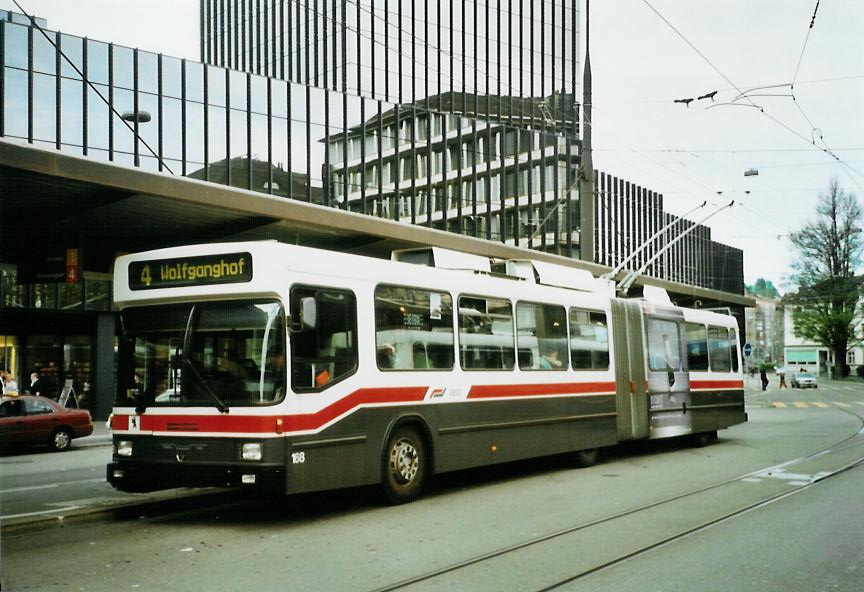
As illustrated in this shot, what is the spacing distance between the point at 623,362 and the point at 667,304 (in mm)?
2924

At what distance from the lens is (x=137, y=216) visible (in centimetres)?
1945

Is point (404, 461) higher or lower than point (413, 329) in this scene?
lower

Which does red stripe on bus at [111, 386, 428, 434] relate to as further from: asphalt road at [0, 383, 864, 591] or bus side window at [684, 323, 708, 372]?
bus side window at [684, 323, 708, 372]

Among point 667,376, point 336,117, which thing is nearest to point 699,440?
point 667,376

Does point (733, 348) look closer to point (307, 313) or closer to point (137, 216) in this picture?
point (137, 216)

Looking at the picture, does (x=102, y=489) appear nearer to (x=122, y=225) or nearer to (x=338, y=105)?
(x=122, y=225)

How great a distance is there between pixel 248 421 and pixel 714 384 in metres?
12.6

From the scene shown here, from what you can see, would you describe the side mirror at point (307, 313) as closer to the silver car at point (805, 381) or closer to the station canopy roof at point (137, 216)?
the station canopy roof at point (137, 216)

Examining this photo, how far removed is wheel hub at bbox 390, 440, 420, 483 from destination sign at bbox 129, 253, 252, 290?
275 cm

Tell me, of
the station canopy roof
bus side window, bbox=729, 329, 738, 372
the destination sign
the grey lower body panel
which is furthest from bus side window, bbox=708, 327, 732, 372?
the destination sign

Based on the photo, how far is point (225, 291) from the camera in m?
9.27

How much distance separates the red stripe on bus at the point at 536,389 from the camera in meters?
12.1

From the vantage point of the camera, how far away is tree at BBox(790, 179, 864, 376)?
75.2 meters

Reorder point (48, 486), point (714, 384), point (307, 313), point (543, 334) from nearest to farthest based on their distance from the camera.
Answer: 1. point (307, 313)
2. point (48, 486)
3. point (543, 334)
4. point (714, 384)
